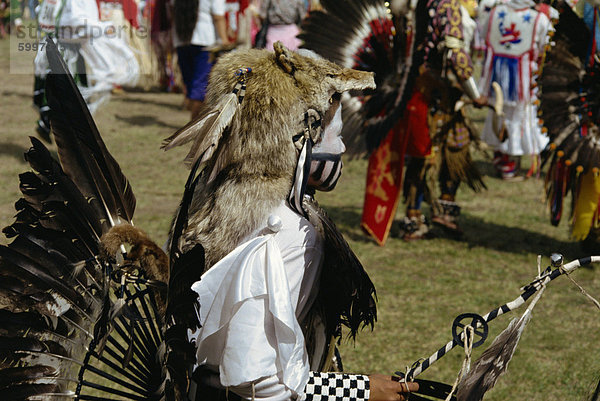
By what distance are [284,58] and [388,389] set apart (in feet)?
3.02

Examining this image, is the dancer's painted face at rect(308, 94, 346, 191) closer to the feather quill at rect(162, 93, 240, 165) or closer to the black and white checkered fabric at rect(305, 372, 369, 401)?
the feather quill at rect(162, 93, 240, 165)

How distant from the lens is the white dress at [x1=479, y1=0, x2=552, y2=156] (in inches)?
278

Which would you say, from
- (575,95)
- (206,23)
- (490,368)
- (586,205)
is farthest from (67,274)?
(206,23)

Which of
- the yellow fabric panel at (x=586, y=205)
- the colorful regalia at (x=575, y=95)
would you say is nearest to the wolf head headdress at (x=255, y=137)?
the colorful regalia at (x=575, y=95)

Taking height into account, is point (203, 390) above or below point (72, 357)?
below

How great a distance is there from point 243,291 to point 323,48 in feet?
10.7

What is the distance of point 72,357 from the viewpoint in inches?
69.4

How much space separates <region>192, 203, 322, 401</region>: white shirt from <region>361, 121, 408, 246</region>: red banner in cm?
356

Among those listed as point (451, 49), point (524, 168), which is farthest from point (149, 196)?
point (524, 168)

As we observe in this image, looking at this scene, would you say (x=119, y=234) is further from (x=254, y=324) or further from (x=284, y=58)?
(x=284, y=58)

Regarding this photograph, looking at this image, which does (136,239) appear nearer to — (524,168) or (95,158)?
(95,158)

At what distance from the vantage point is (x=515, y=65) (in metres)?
7.34

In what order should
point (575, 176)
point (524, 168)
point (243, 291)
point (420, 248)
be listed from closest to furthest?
point (243, 291), point (575, 176), point (420, 248), point (524, 168)

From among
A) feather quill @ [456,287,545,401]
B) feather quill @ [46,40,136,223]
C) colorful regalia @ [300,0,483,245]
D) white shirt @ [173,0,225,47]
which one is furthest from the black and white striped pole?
white shirt @ [173,0,225,47]
